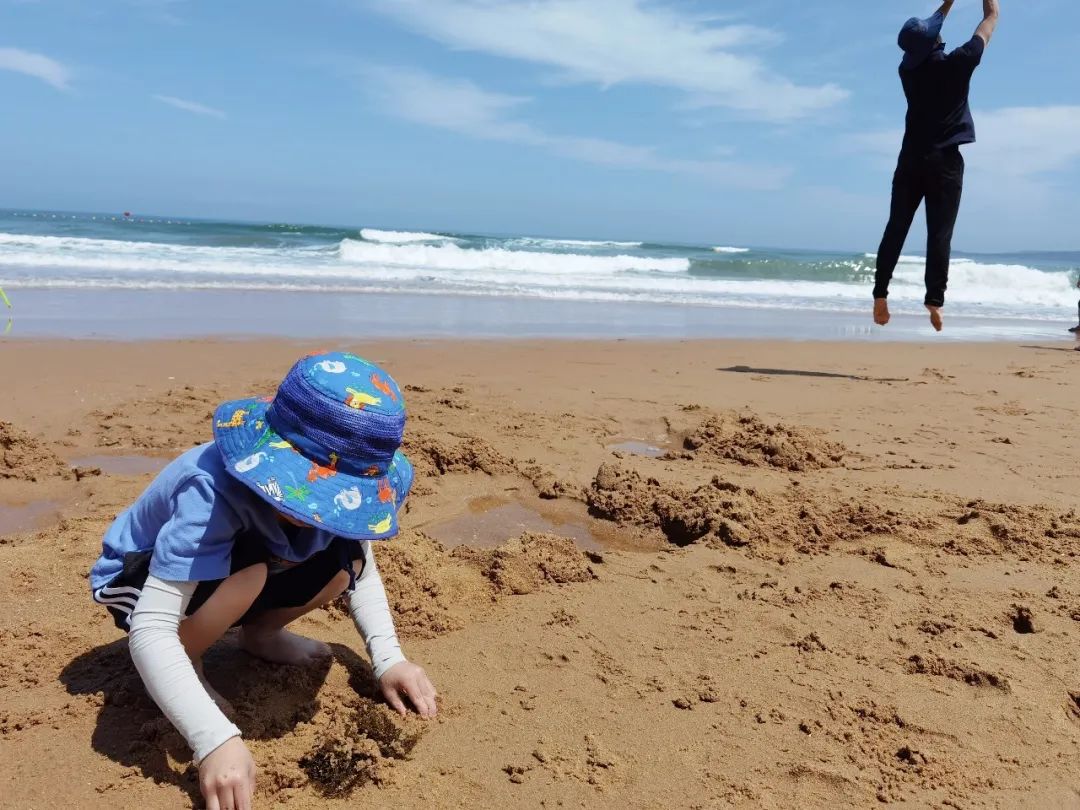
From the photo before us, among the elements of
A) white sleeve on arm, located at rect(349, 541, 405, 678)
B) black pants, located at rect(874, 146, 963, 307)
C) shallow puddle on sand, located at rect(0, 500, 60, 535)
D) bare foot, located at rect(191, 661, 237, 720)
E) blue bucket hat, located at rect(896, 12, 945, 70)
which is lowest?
shallow puddle on sand, located at rect(0, 500, 60, 535)

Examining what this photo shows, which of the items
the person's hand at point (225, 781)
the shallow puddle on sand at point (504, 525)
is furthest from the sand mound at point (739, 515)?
the person's hand at point (225, 781)

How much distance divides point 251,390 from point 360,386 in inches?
134

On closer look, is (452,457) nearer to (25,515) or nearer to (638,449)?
(638,449)

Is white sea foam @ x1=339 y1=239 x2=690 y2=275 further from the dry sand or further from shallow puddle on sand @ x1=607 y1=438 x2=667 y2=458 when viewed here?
the dry sand

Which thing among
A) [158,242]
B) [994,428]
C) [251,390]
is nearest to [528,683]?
[251,390]

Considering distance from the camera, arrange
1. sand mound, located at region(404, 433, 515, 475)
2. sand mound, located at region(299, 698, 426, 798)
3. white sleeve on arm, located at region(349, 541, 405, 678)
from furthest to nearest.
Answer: sand mound, located at region(404, 433, 515, 475) → white sleeve on arm, located at region(349, 541, 405, 678) → sand mound, located at region(299, 698, 426, 798)

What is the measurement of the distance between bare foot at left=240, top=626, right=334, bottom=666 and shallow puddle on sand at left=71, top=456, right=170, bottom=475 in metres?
1.66

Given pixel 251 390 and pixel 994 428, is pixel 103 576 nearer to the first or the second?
pixel 251 390

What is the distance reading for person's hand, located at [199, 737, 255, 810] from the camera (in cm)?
156

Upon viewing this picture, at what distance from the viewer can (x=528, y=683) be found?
6.93 ft

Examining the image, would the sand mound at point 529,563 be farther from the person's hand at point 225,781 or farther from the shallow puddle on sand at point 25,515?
the shallow puddle on sand at point 25,515

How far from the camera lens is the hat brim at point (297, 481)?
1578 mm

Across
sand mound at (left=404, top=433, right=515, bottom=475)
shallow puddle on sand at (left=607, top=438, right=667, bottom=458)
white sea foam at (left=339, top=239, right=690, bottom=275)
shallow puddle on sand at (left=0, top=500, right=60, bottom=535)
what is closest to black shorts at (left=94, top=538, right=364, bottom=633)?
shallow puddle on sand at (left=0, top=500, right=60, bottom=535)

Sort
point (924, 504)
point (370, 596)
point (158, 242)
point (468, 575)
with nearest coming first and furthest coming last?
point (370, 596)
point (468, 575)
point (924, 504)
point (158, 242)
